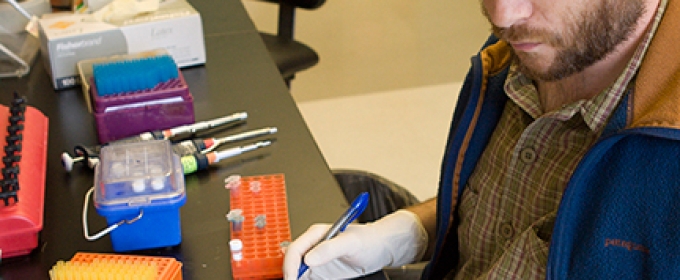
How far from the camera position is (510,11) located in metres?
1.02

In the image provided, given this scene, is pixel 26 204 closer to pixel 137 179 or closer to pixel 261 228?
pixel 137 179

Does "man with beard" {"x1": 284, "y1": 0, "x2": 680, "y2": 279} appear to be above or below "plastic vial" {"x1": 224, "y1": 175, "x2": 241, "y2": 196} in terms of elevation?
above

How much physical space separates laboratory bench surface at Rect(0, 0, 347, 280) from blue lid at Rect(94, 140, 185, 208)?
10 cm

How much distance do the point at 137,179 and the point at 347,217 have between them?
0.29m

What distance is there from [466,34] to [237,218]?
2.87m

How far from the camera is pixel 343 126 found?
3053mm

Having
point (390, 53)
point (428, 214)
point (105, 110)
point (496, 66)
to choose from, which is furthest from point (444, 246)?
point (390, 53)

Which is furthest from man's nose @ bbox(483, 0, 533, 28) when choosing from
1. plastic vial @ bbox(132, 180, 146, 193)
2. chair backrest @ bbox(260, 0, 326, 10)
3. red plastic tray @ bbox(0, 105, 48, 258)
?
chair backrest @ bbox(260, 0, 326, 10)

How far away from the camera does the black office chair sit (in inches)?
92.7

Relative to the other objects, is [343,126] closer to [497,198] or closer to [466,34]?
[466,34]

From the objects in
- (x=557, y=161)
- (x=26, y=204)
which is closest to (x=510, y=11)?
(x=557, y=161)

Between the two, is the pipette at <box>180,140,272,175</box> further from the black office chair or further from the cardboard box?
the black office chair

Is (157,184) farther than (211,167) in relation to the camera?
No

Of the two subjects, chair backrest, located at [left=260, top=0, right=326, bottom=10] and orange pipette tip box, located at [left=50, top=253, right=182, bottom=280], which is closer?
orange pipette tip box, located at [left=50, top=253, right=182, bottom=280]
